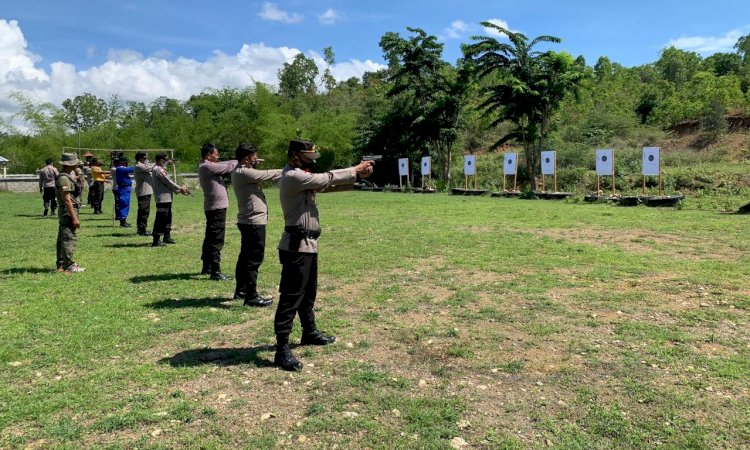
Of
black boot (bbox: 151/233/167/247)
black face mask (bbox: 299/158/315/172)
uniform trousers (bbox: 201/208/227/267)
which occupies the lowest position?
black boot (bbox: 151/233/167/247)

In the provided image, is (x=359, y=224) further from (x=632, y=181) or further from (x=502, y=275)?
(x=632, y=181)

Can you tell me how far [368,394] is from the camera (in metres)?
3.69

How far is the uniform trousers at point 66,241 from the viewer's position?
756 centimetres

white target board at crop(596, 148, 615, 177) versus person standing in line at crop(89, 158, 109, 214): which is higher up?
white target board at crop(596, 148, 615, 177)

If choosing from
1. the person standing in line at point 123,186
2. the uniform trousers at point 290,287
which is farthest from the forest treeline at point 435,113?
the uniform trousers at point 290,287

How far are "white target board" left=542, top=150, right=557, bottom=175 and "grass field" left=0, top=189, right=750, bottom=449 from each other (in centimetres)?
1353

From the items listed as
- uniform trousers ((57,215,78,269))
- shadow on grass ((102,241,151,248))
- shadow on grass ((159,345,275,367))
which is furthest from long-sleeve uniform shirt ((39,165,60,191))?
shadow on grass ((159,345,275,367))

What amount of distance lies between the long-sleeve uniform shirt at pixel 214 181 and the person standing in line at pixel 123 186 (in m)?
6.84

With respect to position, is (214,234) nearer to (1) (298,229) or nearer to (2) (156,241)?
(1) (298,229)

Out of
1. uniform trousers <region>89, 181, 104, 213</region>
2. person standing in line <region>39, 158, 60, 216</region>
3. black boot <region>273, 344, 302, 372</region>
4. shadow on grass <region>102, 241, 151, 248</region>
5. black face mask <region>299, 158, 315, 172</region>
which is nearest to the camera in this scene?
black boot <region>273, 344, 302, 372</region>

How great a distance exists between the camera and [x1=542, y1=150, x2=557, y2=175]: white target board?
22000 millimetres

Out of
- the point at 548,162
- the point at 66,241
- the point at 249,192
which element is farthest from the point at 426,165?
the point at 249,192

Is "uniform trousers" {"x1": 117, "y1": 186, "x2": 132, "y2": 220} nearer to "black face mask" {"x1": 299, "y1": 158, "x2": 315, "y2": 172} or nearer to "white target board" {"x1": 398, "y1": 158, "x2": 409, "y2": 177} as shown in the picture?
"black face mask" {"x1": 299, "y1": 158, "x2": 315, "y2": 172}

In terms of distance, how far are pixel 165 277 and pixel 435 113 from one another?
22.8 meters
